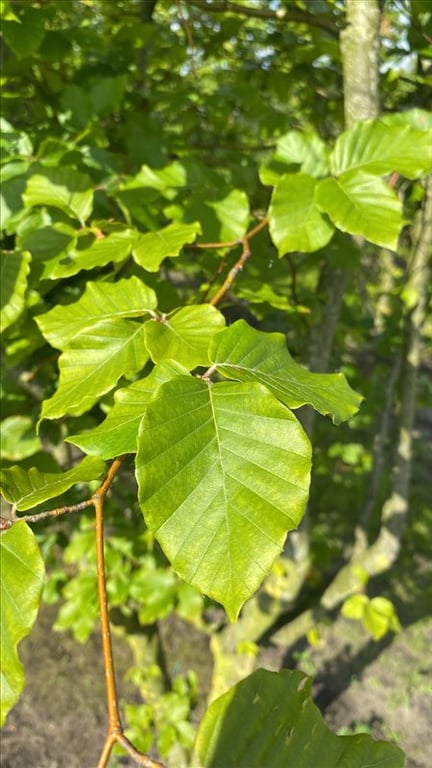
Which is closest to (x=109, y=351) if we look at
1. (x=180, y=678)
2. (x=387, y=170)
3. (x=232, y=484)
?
(x=232, y=484)

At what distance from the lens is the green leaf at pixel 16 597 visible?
23.9 inches

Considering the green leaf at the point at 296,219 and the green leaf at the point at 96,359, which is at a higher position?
the green leaf at the point at 296,219

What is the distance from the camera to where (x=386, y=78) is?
1.74 m

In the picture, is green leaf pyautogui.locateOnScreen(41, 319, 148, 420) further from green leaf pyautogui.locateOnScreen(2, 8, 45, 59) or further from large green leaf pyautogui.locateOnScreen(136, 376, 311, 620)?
green leaf pyautogui.locateOnScreen(2, 8, 45, 59)

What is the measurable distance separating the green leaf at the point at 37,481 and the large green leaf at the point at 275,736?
332mm

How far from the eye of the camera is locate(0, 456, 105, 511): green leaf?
2.23 ft

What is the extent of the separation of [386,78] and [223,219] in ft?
2.97

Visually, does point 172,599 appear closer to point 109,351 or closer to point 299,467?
point 109,351

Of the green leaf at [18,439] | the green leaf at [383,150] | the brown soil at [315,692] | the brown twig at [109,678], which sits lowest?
the brown soil at [315,692]

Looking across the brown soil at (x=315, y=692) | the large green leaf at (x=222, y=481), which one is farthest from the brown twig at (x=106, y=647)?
the brown soil at (x=315, y=692)

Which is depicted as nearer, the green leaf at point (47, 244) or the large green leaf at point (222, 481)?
the large green leaf at point (222, 481)

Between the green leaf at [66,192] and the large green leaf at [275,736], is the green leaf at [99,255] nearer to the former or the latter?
the green leaf at [66,192]

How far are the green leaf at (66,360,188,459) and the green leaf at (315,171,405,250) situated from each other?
1.54ft

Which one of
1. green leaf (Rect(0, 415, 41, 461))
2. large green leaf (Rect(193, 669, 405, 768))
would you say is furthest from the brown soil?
large green leaf (Rect(193, 669, 405, 768))
